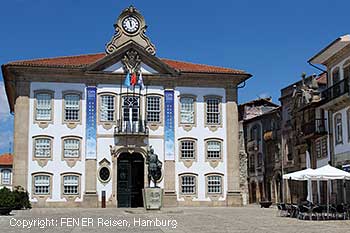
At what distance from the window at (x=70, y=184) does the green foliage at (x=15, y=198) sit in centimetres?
230

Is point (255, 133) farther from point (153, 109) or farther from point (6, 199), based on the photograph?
point (6, 199)

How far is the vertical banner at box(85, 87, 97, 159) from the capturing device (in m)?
36.3

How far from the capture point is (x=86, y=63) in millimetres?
37656

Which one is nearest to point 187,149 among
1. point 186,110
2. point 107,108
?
point 186,110

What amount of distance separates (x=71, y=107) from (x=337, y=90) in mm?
15654

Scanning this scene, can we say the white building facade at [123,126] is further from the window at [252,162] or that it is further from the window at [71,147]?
the window at [252,162]

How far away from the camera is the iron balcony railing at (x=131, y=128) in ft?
120

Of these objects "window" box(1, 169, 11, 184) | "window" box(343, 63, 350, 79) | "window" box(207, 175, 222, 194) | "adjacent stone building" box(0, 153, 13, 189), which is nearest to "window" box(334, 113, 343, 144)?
"window" box(343, 63, 350, 79)

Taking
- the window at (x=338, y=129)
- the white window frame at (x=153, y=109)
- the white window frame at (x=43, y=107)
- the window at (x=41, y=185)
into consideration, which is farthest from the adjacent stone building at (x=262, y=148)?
the window at (x=41, y=185)

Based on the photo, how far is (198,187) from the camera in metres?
37.6

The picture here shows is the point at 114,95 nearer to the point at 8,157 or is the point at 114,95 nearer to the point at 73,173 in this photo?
the point at 73,173

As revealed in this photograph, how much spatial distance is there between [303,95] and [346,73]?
847cm

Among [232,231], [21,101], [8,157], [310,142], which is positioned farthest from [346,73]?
[8,157]

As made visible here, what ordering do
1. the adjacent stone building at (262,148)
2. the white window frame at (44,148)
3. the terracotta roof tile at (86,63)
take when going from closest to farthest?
the white window frame at (44,148) → the terracotta roof tile at (86,63) → the adjacent stone building at (262,148)
